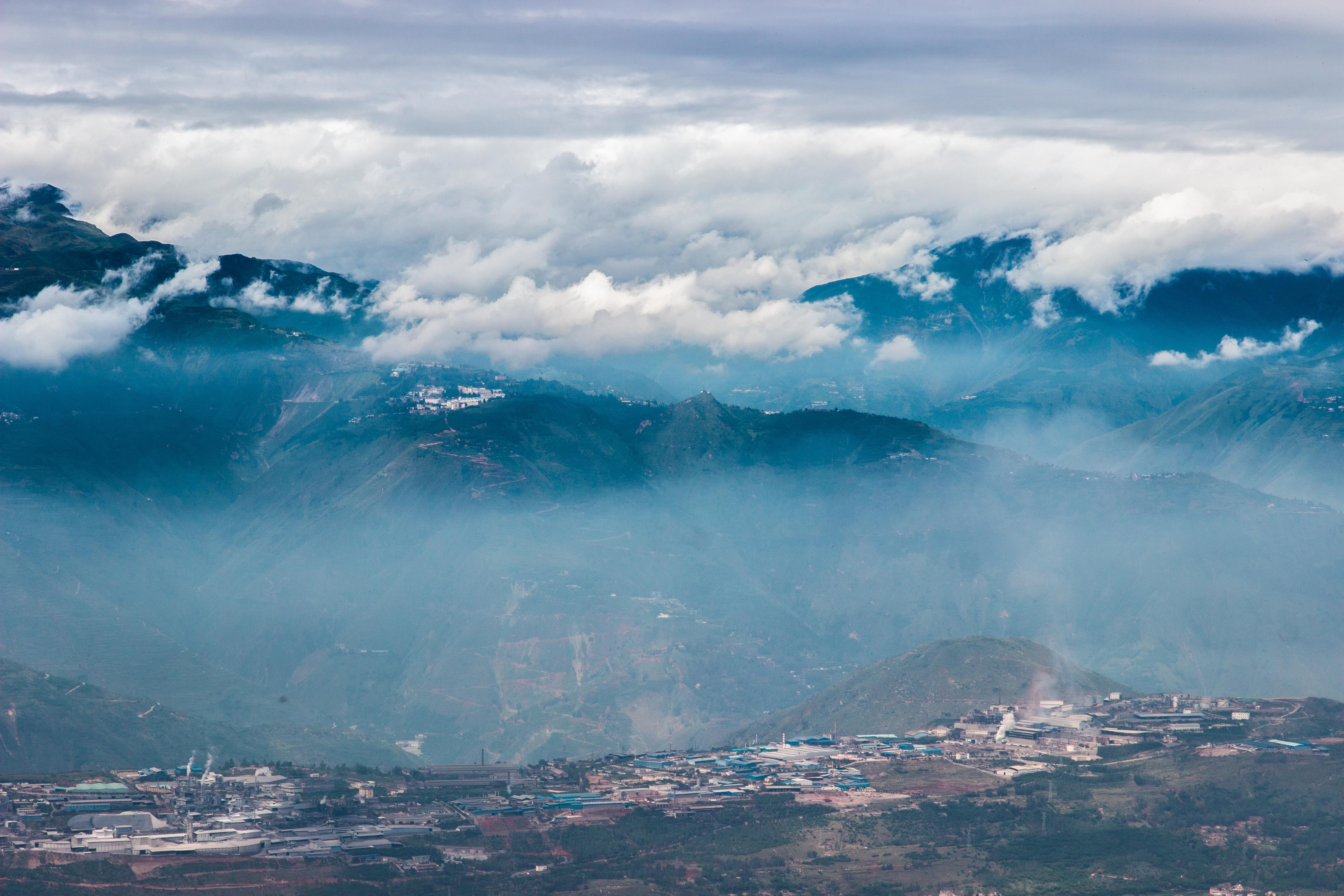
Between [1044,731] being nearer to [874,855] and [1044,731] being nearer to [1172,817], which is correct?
[1172,817]

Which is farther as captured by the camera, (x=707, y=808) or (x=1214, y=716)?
(x=1214, y=716)

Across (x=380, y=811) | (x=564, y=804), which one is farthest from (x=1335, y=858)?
(x=380, y=811)

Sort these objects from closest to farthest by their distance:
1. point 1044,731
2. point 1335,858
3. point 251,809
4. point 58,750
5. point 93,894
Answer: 1. point 93,894
2. point 1335,858
3. point 251,809
4. point 1044,731
5. point 58,750

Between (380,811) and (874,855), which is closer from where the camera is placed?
(874,855)

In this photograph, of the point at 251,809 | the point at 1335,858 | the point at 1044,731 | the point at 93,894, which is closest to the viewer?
the point at 93,894

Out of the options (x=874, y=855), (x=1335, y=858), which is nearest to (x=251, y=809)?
(x=874, y=855)

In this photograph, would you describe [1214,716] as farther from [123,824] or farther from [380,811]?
[123,824]
